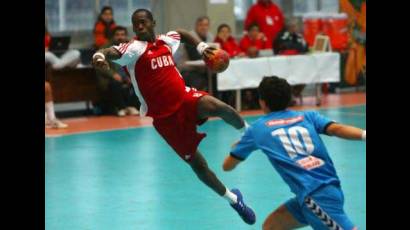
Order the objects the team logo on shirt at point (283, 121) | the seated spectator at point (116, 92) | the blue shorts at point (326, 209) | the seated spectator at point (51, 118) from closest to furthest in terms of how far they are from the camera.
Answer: the blue shorts at point (326, 209), the team logo on shirt at point (283, 121), the seated spectator at point (51, 118), the seated spectator at point (116, 92)

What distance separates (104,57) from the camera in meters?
7.61

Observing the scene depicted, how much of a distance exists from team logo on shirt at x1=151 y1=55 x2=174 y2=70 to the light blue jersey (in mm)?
2347

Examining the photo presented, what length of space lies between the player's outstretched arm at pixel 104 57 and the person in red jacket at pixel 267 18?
10.8m

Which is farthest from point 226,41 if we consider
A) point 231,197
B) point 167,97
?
point 231,197

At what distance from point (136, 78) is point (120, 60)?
0.23 m

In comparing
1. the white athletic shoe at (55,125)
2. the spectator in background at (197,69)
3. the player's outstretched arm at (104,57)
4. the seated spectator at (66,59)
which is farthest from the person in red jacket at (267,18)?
the player's outstretched arm at (104,57)

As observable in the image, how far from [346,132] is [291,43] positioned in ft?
40.6

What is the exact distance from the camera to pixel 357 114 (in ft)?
53.7

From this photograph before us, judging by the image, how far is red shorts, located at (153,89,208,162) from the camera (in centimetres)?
797

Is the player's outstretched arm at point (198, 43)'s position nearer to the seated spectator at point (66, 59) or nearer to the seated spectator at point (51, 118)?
the seated spectator at point (51, 118)

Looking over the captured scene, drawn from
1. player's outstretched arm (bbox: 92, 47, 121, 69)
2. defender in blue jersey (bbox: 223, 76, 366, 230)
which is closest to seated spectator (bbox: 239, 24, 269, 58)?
player's outstretched arm (bbox: 92, 47, 121, 69)

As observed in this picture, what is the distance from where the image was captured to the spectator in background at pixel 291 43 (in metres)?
17.9

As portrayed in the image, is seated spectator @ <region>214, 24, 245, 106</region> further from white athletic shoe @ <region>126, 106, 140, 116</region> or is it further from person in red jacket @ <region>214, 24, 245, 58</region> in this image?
white athletic shoe @ <region>126, 106, 140, 116</region>
